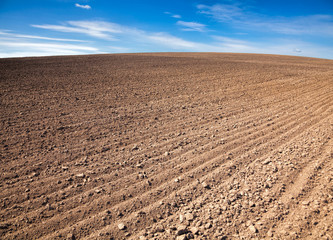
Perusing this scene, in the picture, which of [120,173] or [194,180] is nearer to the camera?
[194,180]

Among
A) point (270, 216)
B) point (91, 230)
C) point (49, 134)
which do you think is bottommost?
point (91, 230)

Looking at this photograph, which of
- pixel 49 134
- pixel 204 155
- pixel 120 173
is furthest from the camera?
pixel 49 134

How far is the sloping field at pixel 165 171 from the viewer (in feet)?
8.46

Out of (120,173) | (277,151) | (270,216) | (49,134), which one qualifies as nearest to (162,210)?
(120,173)

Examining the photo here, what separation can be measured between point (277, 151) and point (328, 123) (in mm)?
2816

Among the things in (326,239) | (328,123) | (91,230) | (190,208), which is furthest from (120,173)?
(328,123)

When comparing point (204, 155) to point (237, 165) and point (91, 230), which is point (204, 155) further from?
point (91, 230)

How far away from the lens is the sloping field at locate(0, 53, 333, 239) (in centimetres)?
258

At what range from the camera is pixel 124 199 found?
10.1 feet

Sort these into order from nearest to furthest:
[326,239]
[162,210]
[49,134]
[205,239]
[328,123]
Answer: [326,239]
[205,239]
[162,210]
[49,134]
[328,123]

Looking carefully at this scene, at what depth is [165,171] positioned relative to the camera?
3750mm

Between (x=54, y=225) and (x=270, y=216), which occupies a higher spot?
(x=270, y=216)

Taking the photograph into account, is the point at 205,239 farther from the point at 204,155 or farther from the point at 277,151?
the point at 277,151

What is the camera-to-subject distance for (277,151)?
4273 millimetres
